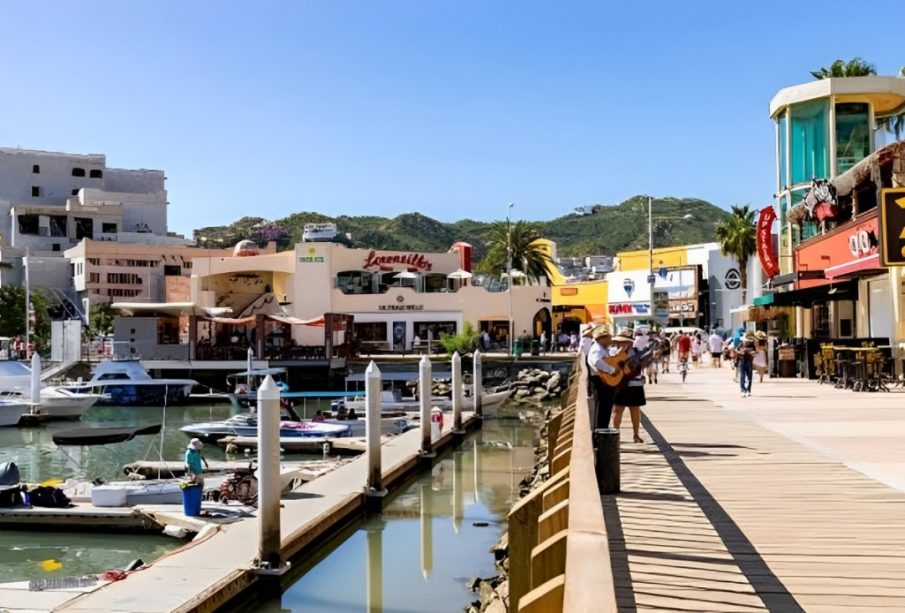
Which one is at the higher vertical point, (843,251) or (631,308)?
(843,251)

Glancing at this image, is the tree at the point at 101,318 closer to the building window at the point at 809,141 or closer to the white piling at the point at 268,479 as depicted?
the building window at the point at 809,141

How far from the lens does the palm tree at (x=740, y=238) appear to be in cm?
6775

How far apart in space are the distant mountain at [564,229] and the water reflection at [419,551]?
130593 millimetres

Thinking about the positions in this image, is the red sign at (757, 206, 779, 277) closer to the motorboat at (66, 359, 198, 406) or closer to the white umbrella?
the motorboat at (66, 359, 198, 406)

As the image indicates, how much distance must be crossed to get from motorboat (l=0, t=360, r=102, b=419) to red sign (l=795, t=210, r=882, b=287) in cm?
3283

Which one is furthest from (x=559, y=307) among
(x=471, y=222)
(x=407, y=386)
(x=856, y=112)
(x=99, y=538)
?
(x=471, y=222)

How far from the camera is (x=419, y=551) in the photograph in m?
17.0

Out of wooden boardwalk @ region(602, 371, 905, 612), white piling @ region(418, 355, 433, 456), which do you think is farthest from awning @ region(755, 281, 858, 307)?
wooden boardwalk @ region(602, 371, 905, 612)

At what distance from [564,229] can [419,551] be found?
17311 cm

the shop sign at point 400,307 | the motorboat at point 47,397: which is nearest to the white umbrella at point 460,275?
the shop sign at point 400,307

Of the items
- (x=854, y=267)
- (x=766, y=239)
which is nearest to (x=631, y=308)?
(x=766, y=239)

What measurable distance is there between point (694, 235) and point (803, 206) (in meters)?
131

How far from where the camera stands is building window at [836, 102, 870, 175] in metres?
35.5

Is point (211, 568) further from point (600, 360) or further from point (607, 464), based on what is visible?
point (600, 360)
